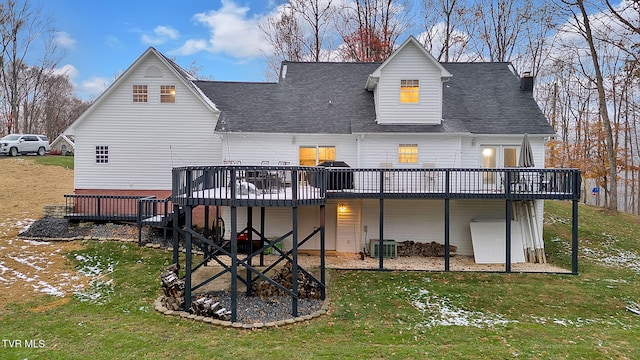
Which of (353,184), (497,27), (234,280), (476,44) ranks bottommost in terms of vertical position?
(234,280)

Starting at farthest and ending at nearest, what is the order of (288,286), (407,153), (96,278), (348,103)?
(348,103) < (407,153) < (96,278) < (288,286)

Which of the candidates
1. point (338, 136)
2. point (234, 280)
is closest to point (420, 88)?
point (338, 136)

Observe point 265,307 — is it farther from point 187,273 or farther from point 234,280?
point 187,273

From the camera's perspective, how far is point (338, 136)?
49.1 ft

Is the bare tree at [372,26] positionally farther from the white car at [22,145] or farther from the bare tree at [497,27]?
the white car at [22,145]

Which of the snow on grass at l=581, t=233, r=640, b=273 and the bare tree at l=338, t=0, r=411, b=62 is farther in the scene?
the bare tree at l=338, t=0, r=411, b=62

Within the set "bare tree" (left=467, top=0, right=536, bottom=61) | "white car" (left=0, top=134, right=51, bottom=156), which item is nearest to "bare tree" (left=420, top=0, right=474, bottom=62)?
"bare tree" (left=467, top=0, right=536, bottom=61)

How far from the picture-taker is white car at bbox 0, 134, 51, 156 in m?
27.0

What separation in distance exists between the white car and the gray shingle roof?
64.4 feet

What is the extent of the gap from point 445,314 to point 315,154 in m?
8.23

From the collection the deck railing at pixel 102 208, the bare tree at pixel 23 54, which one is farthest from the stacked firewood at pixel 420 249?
the bare tree at pixel 23 54

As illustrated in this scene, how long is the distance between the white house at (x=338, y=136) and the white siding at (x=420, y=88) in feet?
0.13

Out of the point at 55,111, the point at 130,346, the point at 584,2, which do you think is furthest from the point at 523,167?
the point at 55,111
